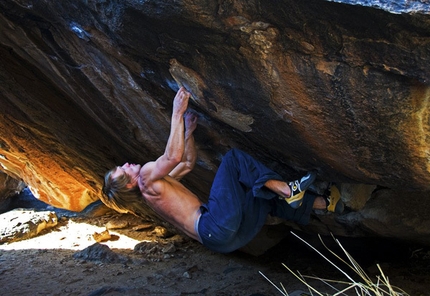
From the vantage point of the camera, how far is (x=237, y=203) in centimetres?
338

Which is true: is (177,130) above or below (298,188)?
above

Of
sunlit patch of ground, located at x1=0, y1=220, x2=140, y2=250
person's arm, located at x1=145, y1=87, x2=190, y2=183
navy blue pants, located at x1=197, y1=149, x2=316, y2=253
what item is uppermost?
person's arm, located at x1=145, y1=87, x2=190, y2=183

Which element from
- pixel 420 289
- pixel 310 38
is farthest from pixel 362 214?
pixel 310 38

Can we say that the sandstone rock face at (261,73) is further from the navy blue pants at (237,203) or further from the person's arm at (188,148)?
the navy blue pants at (237,203)

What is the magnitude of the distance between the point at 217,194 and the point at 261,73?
1075 millimetres

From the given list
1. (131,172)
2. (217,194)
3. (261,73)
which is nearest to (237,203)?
(217,194)

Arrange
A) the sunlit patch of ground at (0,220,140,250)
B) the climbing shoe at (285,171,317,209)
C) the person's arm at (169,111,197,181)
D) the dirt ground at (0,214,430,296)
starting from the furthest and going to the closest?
1. the sunlit patch of ground at (0,220,140,250)
2. the dirt ground at (0,214,430,296)
3. the person's arm at (169,111,197,181)
4. the climbing shoe at (285,171,317,209)

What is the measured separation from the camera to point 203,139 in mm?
4145

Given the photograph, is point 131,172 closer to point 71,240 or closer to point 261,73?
A: point 261,73

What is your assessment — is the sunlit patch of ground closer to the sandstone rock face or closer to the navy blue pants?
the sandstone rock face

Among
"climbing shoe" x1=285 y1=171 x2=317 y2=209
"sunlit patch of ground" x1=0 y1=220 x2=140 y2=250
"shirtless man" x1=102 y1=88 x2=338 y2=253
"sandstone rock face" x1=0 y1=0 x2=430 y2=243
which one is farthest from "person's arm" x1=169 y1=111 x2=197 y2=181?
"sunlit patch of ground" x1=0 y1=220 x2=140 y2=250

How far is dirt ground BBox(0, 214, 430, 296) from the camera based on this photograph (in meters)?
5.39

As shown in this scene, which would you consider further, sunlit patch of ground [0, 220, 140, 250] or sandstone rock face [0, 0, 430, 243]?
sunlit patch of ground [0, 220, 140, 250]

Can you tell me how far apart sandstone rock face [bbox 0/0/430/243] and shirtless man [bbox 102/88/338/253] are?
23 centimetres
